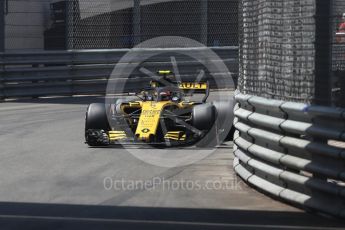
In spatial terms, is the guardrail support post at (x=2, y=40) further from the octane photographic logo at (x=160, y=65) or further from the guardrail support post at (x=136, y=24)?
the guardrail support post at (x=136, y=24)

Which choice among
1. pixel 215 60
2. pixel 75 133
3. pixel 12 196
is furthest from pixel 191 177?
pixel 215 60

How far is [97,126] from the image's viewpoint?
11562 millimetres

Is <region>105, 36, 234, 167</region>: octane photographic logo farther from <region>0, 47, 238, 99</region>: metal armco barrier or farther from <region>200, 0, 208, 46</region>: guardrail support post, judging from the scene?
<region>200, 0, 208, 46</region>: guardrail support post

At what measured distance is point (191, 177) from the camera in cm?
902

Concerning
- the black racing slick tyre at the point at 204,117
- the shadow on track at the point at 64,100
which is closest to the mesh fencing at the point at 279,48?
the black racing slick tyre at the point at 204,117

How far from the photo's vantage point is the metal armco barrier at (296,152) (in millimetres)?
6625

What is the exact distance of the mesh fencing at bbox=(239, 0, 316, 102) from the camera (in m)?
7.09

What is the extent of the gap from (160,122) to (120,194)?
11.8 feet

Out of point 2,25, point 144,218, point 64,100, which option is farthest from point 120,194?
point 2,25

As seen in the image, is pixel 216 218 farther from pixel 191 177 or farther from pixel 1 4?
pixel 1 4

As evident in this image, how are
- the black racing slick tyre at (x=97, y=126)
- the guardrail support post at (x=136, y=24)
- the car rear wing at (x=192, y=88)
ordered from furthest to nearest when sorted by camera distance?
1. the guardrail support post at (x=136, y=24)
2. the car rear wing at (x=192, y=88)
3. the black racing slick tyre at (x=97, y=126)

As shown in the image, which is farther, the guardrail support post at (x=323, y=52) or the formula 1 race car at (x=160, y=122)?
the formula 1 race car at (x=160, y=122)

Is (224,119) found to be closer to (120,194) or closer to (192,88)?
(192,88)

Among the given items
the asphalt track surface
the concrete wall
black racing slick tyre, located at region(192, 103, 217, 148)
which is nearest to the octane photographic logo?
the concrete wall
